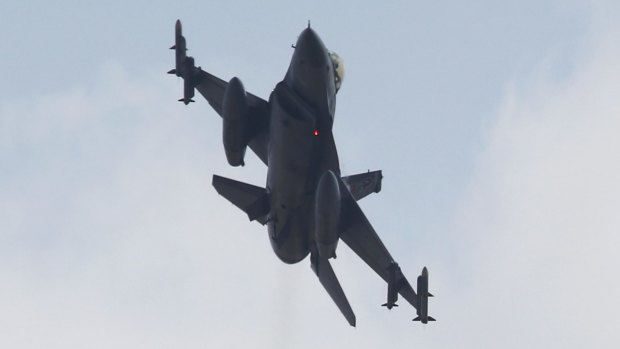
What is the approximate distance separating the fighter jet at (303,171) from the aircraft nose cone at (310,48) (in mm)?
32

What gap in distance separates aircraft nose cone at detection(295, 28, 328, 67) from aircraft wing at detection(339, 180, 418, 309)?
244 inches

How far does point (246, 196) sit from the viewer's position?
47.8 metres

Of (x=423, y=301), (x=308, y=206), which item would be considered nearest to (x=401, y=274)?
(x=423, y=301)

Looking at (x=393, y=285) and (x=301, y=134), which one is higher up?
(x=301, y=134)

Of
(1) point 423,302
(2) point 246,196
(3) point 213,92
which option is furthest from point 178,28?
(1) point 423,302

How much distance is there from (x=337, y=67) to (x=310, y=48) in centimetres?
376

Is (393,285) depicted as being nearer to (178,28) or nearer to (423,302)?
(423,302)

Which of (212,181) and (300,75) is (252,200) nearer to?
(212,181)

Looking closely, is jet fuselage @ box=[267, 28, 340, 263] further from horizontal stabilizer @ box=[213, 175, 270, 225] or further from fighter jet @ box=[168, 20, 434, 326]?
horizontal stabilizer @ box=[213, 175, 270, 225]

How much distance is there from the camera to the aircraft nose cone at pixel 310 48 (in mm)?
42375

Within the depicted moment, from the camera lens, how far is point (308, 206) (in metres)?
45.9

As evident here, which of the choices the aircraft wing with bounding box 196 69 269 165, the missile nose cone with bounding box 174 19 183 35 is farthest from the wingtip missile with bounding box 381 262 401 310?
the missile nose cone with bounding box 174 19 183 35

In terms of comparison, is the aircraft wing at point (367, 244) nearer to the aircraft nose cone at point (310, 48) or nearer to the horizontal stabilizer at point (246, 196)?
the horizontal stabilizer at point (246, 196)

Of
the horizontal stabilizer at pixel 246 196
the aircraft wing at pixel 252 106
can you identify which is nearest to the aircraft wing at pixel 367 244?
the horizontal stabilizer at pixel 246 196
